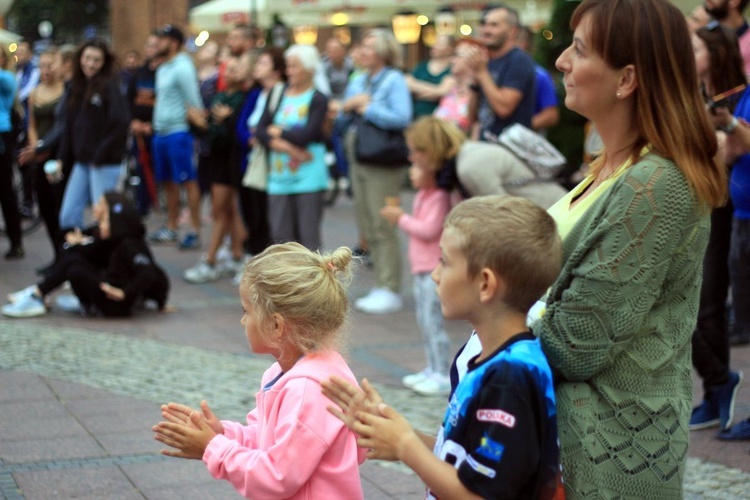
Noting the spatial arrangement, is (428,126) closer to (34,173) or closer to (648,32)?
(648,32)

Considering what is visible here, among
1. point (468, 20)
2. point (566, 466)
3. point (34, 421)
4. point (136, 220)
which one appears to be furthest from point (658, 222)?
point (468, 20)

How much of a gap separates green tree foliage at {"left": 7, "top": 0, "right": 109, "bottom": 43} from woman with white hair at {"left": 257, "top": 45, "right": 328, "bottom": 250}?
38647 millimetres

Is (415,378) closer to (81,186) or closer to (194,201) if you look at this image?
(81,186)

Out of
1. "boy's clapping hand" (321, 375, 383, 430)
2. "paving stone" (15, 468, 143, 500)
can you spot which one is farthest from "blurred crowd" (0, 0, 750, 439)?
"boy's clapping hand" (321, 375, 383, 430)

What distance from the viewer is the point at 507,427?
6.37 ft

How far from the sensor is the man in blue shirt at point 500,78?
22.5 ft

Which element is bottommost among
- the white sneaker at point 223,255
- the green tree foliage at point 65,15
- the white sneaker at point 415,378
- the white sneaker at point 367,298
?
the green tree foliage at point 65,15

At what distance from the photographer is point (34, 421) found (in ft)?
17.0

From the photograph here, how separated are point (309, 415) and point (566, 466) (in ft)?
2.11

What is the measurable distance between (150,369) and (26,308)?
6.63ft

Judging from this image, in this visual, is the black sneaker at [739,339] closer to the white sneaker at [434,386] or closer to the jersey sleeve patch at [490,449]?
the white sneaker at [434,386]

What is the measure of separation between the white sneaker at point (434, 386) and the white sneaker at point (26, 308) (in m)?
3.35

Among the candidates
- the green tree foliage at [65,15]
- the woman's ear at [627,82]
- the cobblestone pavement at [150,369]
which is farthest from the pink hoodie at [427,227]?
the green tree foliage at [65,15]

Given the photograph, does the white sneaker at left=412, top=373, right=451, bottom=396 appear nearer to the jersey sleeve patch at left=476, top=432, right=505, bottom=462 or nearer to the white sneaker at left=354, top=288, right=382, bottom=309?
the white sneaker at left=354, top=288, right=382, bottom=309
